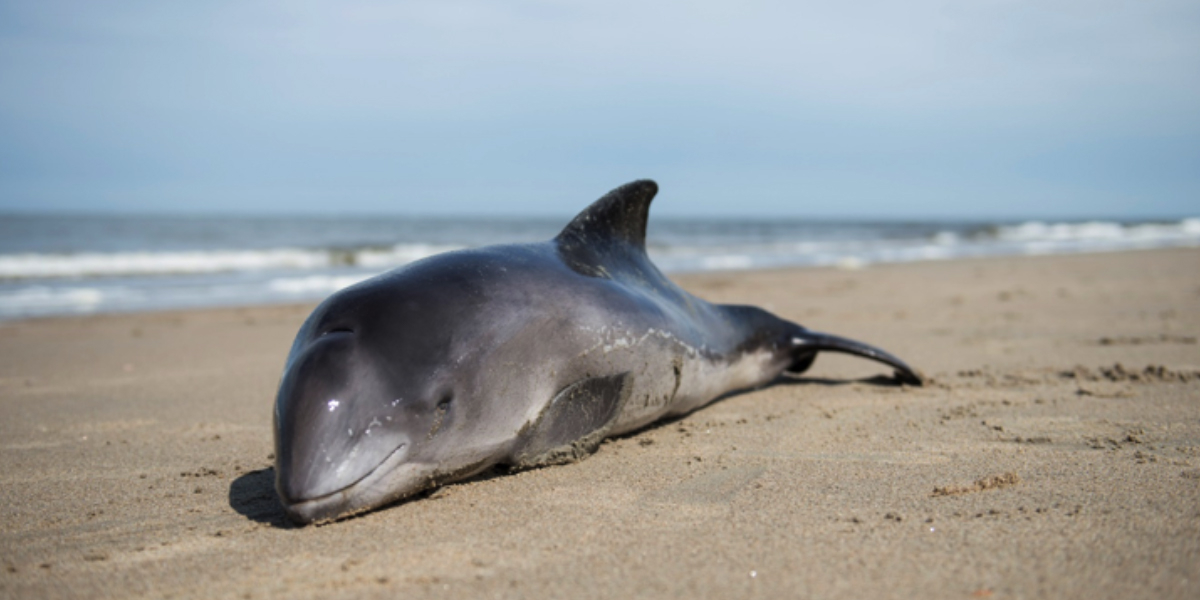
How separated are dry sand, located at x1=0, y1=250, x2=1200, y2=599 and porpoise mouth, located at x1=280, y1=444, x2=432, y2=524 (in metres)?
0.05

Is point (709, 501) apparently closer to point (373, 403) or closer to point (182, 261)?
point (373, 403)

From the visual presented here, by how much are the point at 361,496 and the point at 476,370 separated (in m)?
0.66

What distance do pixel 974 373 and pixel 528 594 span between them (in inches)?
180

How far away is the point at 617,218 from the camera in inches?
200

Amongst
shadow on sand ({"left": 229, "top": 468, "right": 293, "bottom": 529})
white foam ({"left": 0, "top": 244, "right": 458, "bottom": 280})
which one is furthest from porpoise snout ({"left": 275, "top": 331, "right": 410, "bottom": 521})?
white foam ({"left": 0, "top": 244, "right": 458, "bottom": 280})

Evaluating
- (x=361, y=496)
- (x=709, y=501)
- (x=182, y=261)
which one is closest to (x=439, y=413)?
(x=361, y=496)

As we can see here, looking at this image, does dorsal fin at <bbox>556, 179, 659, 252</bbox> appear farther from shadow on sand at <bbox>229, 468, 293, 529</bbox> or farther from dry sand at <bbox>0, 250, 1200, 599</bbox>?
shadow on sand at <bbox>229, 468, 293, 529</bbox>

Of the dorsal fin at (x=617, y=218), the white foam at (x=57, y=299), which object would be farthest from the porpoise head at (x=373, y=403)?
the white foam at (x=57, y=299)

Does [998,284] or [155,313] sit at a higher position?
[998,284]

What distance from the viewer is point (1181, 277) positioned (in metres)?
13.4

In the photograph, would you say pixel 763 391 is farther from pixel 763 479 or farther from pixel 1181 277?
pixel 1181 277

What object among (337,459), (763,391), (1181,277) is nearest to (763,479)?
(337,459)

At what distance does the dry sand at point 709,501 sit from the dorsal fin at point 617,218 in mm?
1121

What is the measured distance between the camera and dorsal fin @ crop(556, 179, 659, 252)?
4.80 m
